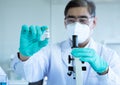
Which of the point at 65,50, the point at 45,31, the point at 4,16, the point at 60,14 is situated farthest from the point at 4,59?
the point at 45,31

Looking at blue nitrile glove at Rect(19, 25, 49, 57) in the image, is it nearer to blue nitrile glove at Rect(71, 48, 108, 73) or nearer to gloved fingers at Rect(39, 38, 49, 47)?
gloved fingers at Rect(39, 38, 49, 47)

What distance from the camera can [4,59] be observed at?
2648mm

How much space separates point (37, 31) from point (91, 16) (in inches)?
12.8

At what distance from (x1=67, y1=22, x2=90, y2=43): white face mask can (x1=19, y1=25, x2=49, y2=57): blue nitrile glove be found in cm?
15

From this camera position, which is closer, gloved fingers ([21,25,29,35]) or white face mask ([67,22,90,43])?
gloved fingers ([21,25,29,35])

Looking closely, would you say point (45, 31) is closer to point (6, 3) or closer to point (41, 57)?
point (41, 57)

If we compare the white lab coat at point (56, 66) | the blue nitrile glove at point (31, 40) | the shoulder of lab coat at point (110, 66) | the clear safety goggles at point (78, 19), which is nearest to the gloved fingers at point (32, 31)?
the blue nitrile glove at point (31, 40)

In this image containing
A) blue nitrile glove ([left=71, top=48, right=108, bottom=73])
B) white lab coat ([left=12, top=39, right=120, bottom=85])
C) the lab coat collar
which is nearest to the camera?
blue nitrile glove ([left=71, top=48, right=108, bottom=73])

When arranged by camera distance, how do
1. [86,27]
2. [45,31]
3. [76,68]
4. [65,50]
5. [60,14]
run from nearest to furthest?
[76,68] → [45,31] → [86,27] → [65,50] → [60,14]

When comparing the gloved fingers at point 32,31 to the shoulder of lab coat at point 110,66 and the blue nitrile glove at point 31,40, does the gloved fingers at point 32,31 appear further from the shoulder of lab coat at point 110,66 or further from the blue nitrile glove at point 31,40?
the shoulder of lab coat at point 110,66

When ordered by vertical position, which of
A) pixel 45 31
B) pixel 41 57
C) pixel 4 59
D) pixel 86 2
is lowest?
pixel 4 59

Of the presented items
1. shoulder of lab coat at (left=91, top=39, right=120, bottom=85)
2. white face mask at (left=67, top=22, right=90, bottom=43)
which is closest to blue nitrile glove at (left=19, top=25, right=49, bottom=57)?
white face mask at (left=67, top=22, right=90, bottom=43)

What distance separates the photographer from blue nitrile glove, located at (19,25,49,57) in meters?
0.97

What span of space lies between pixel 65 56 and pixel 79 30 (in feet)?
0.62
